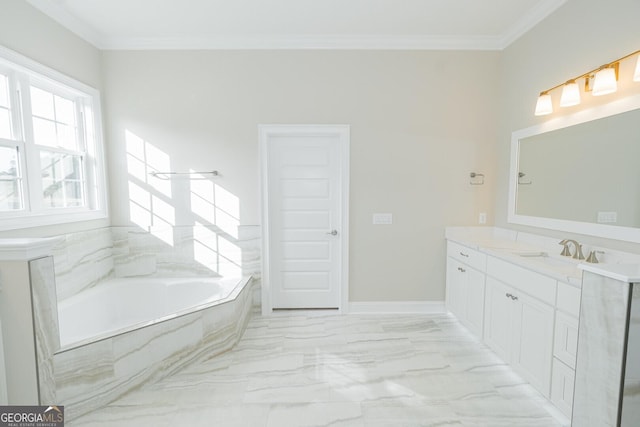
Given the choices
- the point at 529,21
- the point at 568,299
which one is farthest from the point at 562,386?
the point at 529,21

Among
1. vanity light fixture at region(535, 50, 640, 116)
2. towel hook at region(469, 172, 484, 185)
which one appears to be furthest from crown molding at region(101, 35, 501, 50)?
towel hook at region(469, 172, 484, 185)

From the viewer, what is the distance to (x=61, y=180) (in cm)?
271

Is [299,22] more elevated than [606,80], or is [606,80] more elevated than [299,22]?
[299,22]

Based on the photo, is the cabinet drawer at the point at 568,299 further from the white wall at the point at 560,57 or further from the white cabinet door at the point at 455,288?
the white cabinet door at the point at 455,288

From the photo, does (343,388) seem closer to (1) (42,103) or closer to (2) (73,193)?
(2) (73,193)

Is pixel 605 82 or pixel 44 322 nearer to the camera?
pixel 44 322

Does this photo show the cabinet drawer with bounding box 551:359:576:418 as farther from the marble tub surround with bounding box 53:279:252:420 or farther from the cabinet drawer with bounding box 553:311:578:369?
the marble tub surround with bounding box 53:279:252:420

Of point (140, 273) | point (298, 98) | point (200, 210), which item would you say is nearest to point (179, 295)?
point (140, 273)

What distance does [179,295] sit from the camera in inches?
122

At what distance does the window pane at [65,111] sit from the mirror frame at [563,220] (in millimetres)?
4443

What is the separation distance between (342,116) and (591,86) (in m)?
2.04

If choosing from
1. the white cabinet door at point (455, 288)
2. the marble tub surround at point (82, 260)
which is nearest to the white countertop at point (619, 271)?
the white cabinet door at point (455, 288)

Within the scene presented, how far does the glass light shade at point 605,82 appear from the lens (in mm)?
1847

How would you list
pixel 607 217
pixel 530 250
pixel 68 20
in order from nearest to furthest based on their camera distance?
pixel 607 217 → pixel 530 250 → pixel 68 20
